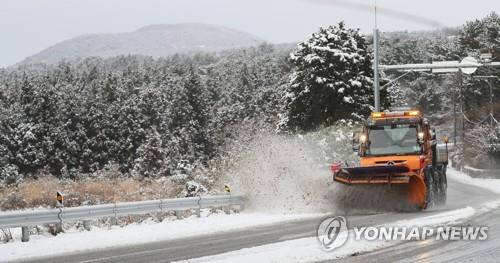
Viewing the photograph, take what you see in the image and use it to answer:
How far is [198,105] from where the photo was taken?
11569cm

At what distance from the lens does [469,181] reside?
1805 inches

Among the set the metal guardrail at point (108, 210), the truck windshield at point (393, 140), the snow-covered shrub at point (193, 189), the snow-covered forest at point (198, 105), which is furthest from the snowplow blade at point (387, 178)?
the snow-covered forest at point (198, 105)

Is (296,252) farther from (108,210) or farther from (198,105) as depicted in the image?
(198,105)

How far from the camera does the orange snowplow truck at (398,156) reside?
1972 cm

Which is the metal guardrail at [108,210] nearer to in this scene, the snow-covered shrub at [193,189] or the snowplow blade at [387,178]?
the snow-covered shrub at [193,189]

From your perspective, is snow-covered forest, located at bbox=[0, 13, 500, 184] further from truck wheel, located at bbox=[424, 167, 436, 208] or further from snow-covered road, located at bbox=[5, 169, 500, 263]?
snow-covered road, located at bbox=[5, 169, 500, 263]

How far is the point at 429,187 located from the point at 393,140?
173 centimetres

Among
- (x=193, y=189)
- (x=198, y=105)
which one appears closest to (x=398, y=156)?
(x=193, y=189)

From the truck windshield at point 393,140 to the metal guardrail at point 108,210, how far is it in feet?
14.6

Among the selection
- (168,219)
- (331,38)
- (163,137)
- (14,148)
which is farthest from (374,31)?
(163,137)

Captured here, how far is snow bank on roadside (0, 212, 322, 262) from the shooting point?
14.6 m

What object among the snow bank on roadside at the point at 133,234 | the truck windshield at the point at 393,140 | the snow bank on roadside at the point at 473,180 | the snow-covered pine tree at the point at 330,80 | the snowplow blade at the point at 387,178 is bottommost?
the snow bank on roadside at the point at 473,180

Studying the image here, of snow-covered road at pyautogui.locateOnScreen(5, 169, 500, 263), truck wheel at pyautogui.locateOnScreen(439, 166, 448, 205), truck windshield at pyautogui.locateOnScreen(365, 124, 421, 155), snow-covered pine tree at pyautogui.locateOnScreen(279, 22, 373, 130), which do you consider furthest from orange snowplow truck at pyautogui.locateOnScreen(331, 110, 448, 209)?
snow-covered pine tree at pyautogui.locateOnScreen(279, 22, 373, 130)

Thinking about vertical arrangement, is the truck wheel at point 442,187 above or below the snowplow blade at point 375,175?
below
